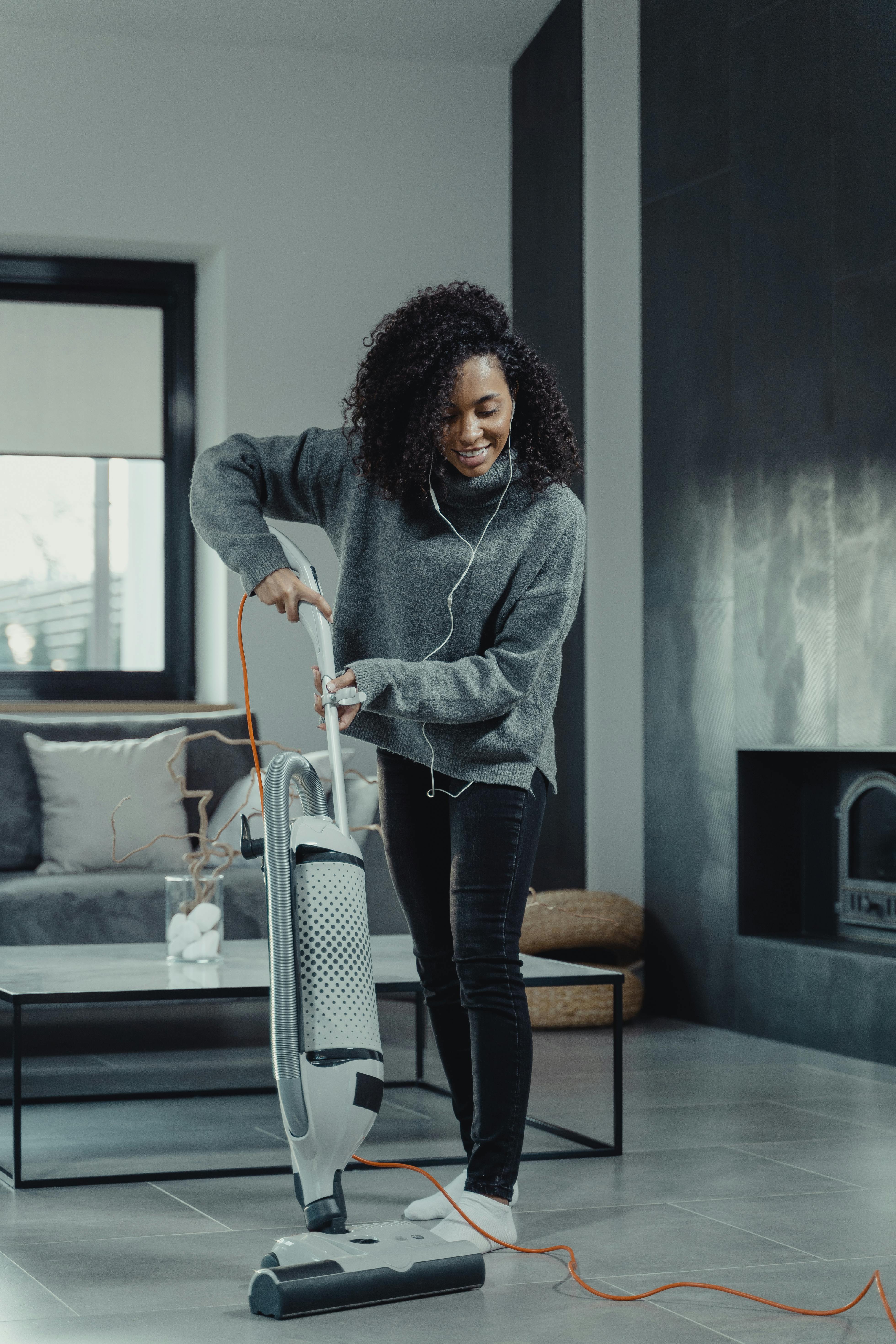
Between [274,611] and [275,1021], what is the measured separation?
376cm

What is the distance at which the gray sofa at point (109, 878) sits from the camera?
3.96 m

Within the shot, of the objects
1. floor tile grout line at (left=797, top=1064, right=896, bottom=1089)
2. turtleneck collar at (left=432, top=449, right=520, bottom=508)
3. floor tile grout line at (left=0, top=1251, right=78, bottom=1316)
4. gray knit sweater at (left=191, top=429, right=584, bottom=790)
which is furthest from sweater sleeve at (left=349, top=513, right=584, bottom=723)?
floor tile grout line at (left=797, top=1064, right=896, bottom=1089)

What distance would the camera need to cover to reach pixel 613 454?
4.99m

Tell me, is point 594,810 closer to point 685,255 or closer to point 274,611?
point 274,611

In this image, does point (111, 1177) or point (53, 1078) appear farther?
point (53, 1078)

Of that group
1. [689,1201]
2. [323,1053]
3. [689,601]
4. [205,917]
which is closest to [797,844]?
[689,601]

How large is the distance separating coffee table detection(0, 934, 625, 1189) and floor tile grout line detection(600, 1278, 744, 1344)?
55 cm

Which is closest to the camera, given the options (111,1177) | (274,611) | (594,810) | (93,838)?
(111,1177)

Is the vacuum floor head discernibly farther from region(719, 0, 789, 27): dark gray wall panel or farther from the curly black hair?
region(719, 0, 789, 27): dark gray wall panel

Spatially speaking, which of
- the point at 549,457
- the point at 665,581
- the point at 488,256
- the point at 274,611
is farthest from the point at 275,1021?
the point at 488,256

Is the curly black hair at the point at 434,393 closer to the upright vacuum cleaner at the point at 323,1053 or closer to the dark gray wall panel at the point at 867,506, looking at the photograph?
the upright vacuum cleaner at the point at 323,1053

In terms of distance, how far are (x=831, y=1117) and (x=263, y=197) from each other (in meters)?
3.55

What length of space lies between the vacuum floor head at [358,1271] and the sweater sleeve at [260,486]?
2.62 feet

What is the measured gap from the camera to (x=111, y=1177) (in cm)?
258
